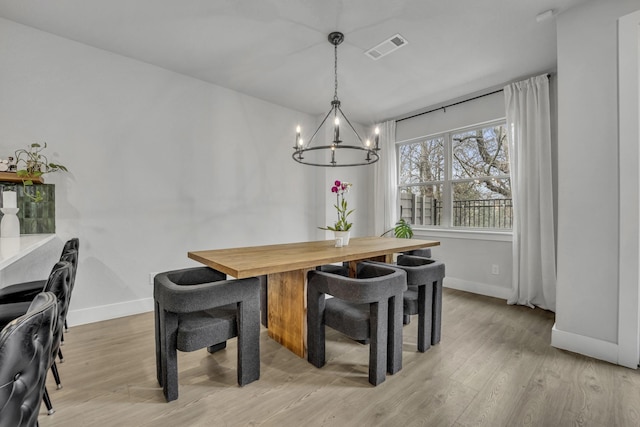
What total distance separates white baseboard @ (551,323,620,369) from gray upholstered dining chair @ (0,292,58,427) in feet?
10.4

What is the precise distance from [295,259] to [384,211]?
318 cm

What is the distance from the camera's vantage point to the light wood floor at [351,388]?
5.20 ft

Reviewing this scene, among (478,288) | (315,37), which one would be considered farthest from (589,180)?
(315,37)

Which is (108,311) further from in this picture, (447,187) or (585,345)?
(447,187)

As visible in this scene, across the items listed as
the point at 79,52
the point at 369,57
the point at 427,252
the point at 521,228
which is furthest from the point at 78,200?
the point at 521,228

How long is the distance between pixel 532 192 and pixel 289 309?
118 inches

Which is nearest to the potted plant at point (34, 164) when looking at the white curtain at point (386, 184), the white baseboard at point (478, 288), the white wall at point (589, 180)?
the white curtain at point (386, 184)

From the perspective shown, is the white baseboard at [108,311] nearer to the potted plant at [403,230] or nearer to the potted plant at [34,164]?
the potted plant at [34,164]

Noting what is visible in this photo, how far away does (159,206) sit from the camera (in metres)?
3.23

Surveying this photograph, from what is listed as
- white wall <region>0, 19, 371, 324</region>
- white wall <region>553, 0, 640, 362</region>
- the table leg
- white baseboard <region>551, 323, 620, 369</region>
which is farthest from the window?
the table leg

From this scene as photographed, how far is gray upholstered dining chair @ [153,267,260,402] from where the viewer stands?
Answer: 5.39ft

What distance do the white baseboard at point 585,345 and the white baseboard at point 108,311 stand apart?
383cm

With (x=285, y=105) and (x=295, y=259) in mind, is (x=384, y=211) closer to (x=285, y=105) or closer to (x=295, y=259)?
(x=285, y=105)

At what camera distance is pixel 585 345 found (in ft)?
7.44
